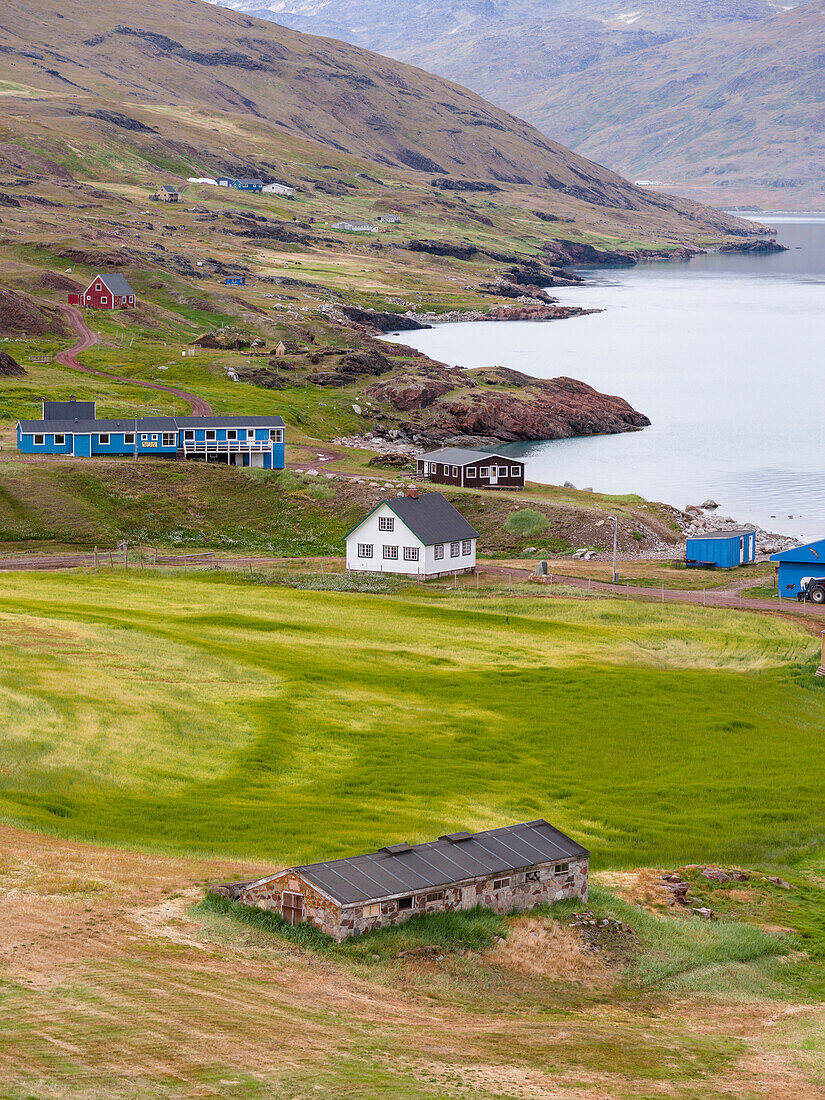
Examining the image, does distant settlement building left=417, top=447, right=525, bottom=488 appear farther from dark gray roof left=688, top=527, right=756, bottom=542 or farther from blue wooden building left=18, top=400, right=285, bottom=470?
dark gray roof left=688, top=527, right=756, bottom=542

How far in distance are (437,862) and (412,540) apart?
56.3m

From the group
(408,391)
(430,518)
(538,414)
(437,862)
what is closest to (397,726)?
(437,862)

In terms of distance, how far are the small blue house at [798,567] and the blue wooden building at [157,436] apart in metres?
51.9

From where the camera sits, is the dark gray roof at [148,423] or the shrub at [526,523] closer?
the shrub at [526,523]

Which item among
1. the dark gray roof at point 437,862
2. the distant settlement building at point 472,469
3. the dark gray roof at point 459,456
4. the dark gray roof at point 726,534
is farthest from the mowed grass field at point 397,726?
the dark gray roof at point 459,456

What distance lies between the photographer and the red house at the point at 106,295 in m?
184

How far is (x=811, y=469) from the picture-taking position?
150000mm

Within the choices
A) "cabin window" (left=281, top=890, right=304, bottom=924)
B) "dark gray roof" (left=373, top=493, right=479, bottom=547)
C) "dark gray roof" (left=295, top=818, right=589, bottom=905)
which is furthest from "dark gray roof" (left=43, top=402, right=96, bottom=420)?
"cabin window" (left=281, top=890, right=304, bottom=924)

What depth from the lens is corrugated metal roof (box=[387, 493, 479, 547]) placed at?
89.2 m

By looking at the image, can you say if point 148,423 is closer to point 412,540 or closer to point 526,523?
point 526,523

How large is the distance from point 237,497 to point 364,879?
3213 inches

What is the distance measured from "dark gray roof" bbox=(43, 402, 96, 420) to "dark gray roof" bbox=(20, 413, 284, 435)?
100 millimetres

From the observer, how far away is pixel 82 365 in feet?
510

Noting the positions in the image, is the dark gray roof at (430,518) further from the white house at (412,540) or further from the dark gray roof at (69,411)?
the dark gray roof at (69,411)
